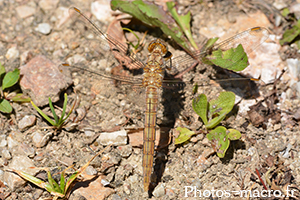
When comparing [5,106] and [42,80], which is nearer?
[5,106]

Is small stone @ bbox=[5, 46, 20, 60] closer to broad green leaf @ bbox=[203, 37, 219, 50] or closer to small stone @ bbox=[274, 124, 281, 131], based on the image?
broad green leaf @ bbox=[203, 37, 219, 50]

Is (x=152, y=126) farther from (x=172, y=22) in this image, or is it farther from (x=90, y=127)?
(x=172, y=22)

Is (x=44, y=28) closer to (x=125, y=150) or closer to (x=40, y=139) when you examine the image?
(x=40, y=139)

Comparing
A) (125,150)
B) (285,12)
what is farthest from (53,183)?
(285,12)

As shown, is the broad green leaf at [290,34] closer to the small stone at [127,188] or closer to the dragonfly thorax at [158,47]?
the dragonfly thorax at [158,47]

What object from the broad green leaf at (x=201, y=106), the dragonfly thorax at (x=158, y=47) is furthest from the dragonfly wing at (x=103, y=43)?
the broad green leaf at (x=201, y=106)

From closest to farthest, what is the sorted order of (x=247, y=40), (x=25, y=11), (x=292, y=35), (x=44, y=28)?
(x=247, y=40)
(x=292, y=35)
(x=44, y=28)
(x=25, y=11)

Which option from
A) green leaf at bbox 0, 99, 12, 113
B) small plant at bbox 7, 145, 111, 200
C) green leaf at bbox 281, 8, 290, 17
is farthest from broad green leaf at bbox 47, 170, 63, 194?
green leaf at bbox 281, 8, 290, 17

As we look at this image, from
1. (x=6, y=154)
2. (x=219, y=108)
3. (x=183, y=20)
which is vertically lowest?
(x=6, y=154)
